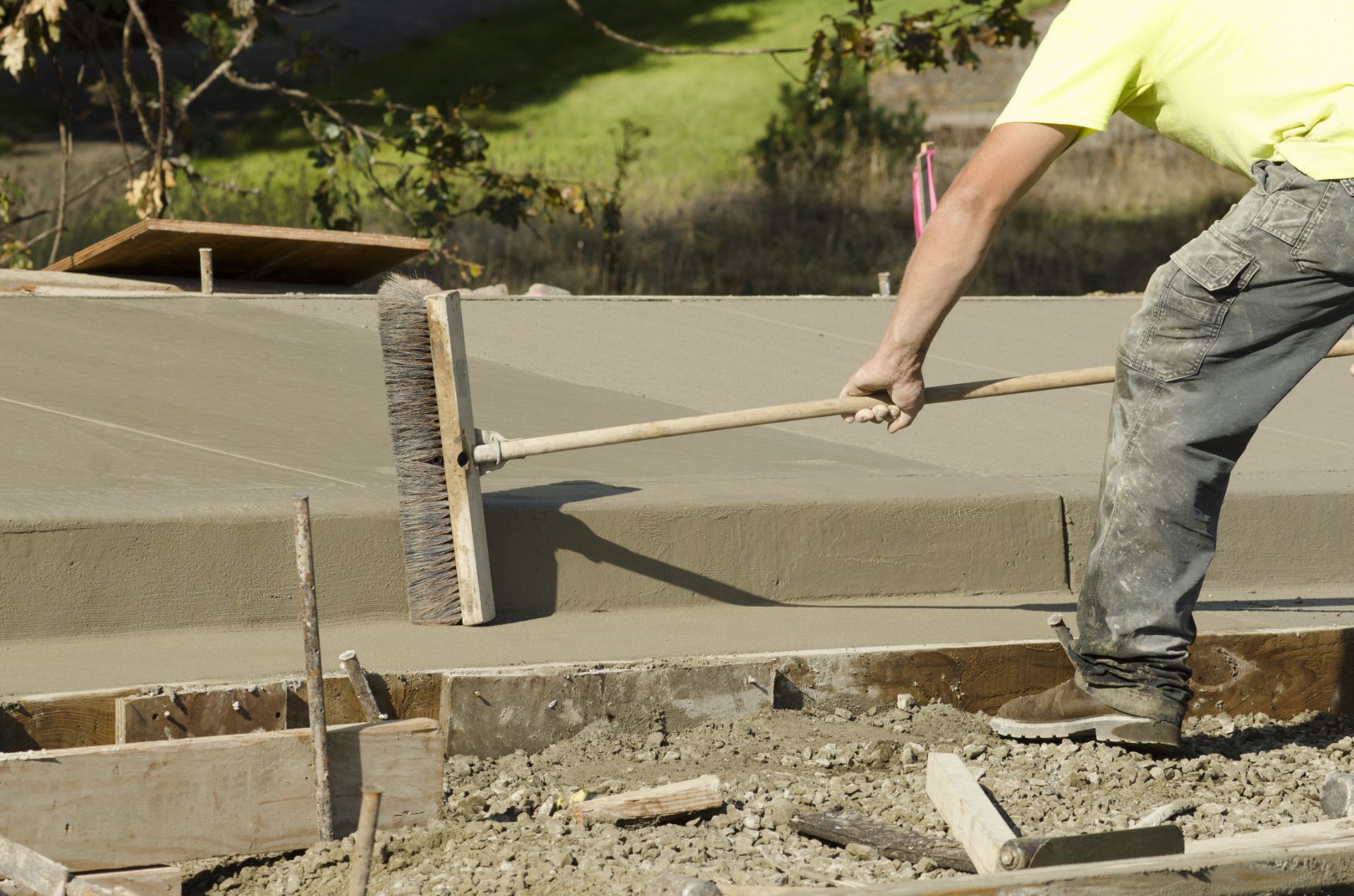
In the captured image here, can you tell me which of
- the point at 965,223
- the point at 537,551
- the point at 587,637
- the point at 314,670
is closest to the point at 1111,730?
the point at 965,223

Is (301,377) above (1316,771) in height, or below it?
above

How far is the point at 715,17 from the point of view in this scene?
2247 centimetres

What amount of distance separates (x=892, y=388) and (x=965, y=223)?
17.5 inches

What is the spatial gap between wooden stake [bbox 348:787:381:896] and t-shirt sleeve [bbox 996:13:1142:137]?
5.65 feet

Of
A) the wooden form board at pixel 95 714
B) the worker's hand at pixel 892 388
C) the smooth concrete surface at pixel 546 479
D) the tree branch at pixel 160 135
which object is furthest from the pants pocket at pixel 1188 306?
the tree branch at pixel 160 135

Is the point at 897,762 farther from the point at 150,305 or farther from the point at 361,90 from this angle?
the point at 361,90

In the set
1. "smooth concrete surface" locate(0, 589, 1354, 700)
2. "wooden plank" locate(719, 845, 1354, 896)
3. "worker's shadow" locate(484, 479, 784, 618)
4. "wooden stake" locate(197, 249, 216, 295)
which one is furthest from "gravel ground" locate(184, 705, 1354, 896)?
"wooden stake" locate(197, 249, 216, 295)

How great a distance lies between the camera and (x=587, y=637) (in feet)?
11.6

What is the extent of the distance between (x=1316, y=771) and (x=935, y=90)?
17372 mm

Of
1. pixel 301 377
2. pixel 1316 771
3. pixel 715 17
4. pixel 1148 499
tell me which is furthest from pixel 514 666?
pixel 715 17

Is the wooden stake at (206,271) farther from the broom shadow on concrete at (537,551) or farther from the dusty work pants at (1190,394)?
the dusty work pants at (1190,394)

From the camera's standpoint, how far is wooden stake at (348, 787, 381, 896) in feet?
6.60

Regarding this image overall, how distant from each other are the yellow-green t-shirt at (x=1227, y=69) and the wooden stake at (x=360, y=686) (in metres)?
1.64

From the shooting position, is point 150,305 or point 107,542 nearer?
point 107,542
